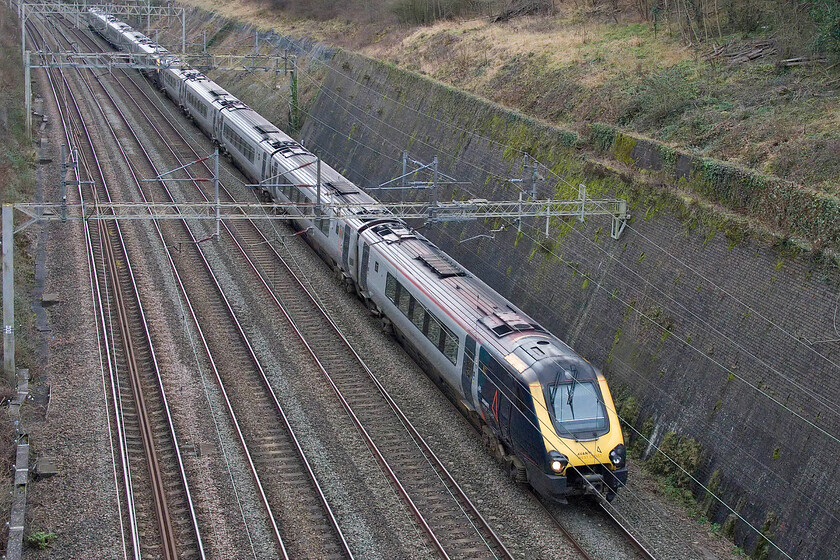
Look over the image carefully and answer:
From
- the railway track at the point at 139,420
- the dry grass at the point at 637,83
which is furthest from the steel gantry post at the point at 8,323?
the dry grass at the point at 637,83

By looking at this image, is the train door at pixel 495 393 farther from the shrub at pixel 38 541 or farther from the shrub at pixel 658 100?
the shrub at pixel 658 100

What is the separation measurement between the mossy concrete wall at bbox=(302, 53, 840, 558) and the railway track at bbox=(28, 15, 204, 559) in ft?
28.9

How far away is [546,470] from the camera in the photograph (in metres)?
13.9

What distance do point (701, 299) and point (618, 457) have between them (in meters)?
3.97

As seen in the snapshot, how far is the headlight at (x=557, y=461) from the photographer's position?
13.7m

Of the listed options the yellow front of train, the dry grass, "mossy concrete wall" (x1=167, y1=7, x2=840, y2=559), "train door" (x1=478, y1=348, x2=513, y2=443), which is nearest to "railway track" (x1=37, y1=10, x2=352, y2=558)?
"train door" (x1=478, y1=348, x2=513, y2=443)

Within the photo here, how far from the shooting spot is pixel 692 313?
53.8 feet

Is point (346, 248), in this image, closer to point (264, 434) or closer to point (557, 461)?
point (264, 434)

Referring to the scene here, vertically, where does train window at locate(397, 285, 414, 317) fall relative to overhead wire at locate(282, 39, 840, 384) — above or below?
below

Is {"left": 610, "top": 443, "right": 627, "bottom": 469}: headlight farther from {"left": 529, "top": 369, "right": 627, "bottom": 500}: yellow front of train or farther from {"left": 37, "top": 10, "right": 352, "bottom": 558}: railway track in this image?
{"left": 37, "top": 10, "right": 352, "bottom": 558}: railway track

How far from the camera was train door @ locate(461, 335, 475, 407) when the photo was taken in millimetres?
16125

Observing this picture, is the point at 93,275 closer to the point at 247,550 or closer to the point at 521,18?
the point at 247,550

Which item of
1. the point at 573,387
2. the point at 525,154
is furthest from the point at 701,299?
the point at 525,154

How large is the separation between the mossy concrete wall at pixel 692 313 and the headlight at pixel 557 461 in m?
3.03
